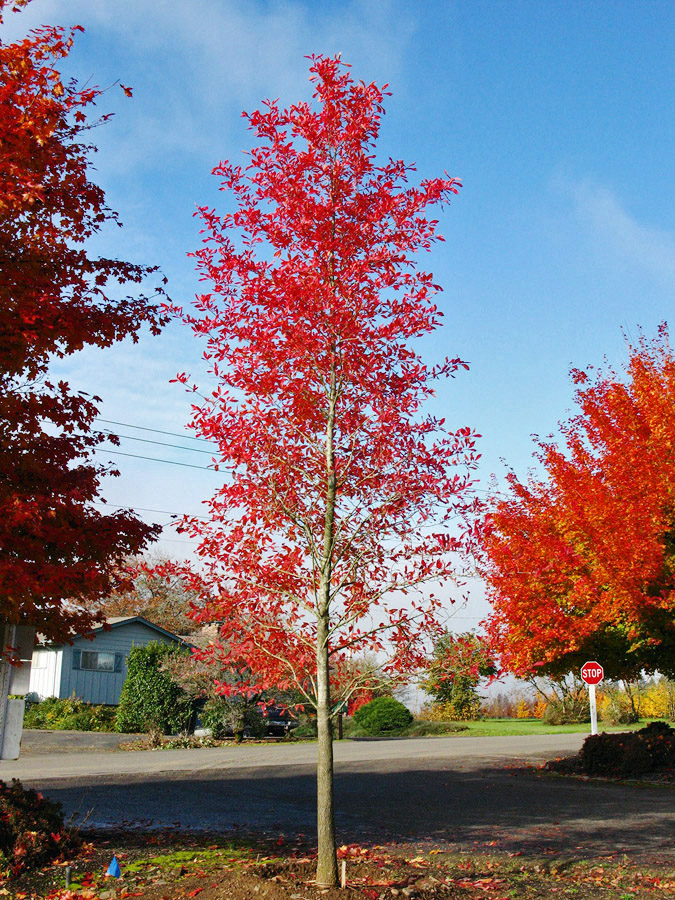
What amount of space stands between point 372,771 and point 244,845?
896 cm

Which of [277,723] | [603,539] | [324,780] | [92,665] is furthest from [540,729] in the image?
[324,780]

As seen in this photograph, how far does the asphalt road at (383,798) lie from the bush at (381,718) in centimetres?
1228

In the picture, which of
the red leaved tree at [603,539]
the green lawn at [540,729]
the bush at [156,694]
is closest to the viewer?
the red leaved tree at [603,539]

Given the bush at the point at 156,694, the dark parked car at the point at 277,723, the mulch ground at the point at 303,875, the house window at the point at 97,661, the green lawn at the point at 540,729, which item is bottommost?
the green lawn at the point at 540,729

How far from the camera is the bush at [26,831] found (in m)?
6.29

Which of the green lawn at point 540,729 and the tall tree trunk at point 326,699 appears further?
the green lawn at point 540,729

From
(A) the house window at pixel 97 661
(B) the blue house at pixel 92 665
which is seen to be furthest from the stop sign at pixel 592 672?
(A) the house window at pixel 97 661

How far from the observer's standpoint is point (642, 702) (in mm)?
36750

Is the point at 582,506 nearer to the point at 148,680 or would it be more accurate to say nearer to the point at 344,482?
the point at 344,482

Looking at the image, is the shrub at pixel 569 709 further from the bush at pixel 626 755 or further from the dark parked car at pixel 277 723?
the bush at pixel 626 755

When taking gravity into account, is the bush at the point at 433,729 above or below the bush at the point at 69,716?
below

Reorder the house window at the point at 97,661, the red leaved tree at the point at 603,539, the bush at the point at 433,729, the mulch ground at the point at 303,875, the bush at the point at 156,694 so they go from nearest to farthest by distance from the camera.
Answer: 1. the mulch ground at the point at 303,875
2. the red leaved tree at the point at 603,539
3. the bush at the point at 156,694
4. the bush at the point at 433,729
5. the house window at the point at 97,661

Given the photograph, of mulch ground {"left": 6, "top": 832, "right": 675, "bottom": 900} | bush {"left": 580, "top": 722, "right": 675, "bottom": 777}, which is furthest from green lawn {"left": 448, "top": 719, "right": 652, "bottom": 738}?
mulch ground {"left": 6, "top": 832, "right": 675, "bottom": 900}

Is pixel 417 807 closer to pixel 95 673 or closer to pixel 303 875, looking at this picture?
pixel 303 875
